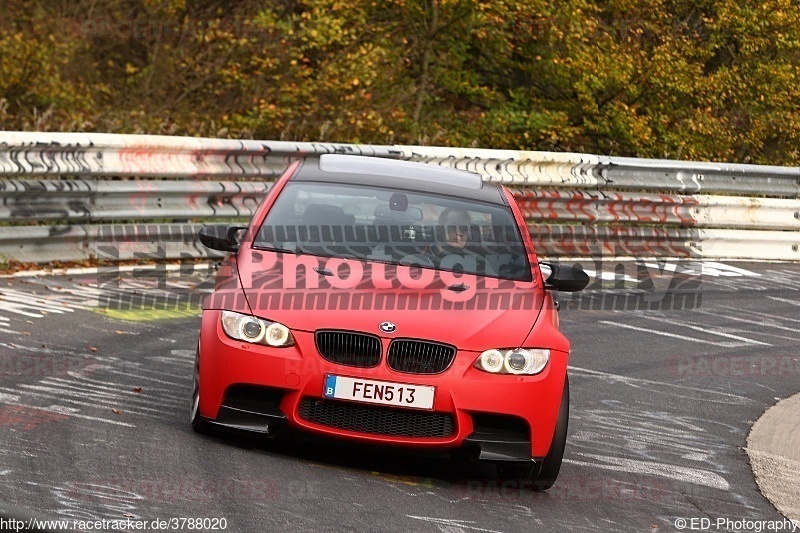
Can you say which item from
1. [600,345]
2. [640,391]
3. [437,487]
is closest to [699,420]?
[640,391]

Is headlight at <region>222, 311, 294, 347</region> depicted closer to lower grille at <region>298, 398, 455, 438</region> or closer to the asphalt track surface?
lower grille at <region>298, 398, 455, 438</region>

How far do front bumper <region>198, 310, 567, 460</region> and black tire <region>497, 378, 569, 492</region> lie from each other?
147mm

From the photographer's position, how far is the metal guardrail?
12.6 metres

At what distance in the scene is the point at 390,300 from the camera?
7094 mm

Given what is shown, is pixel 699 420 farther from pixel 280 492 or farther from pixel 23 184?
pixel 23 184

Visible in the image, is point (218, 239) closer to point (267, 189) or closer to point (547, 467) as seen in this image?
point (547, 467)

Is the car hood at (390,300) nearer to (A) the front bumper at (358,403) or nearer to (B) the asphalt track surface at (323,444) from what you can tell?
(A) the front bumper at (358,403)

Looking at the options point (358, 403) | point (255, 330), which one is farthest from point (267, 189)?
point (358, 403)

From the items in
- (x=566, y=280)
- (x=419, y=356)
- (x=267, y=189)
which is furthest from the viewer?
(x=267, y=189)

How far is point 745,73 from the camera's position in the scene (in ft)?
83.2

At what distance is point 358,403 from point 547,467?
104 cm

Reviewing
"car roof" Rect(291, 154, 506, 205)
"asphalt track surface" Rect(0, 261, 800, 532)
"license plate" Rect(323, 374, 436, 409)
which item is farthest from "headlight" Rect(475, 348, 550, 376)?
"car roof" Rect(291, 154, 506, 205)

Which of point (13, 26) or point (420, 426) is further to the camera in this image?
point (13, 26)

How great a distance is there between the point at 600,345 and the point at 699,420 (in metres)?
2.37
